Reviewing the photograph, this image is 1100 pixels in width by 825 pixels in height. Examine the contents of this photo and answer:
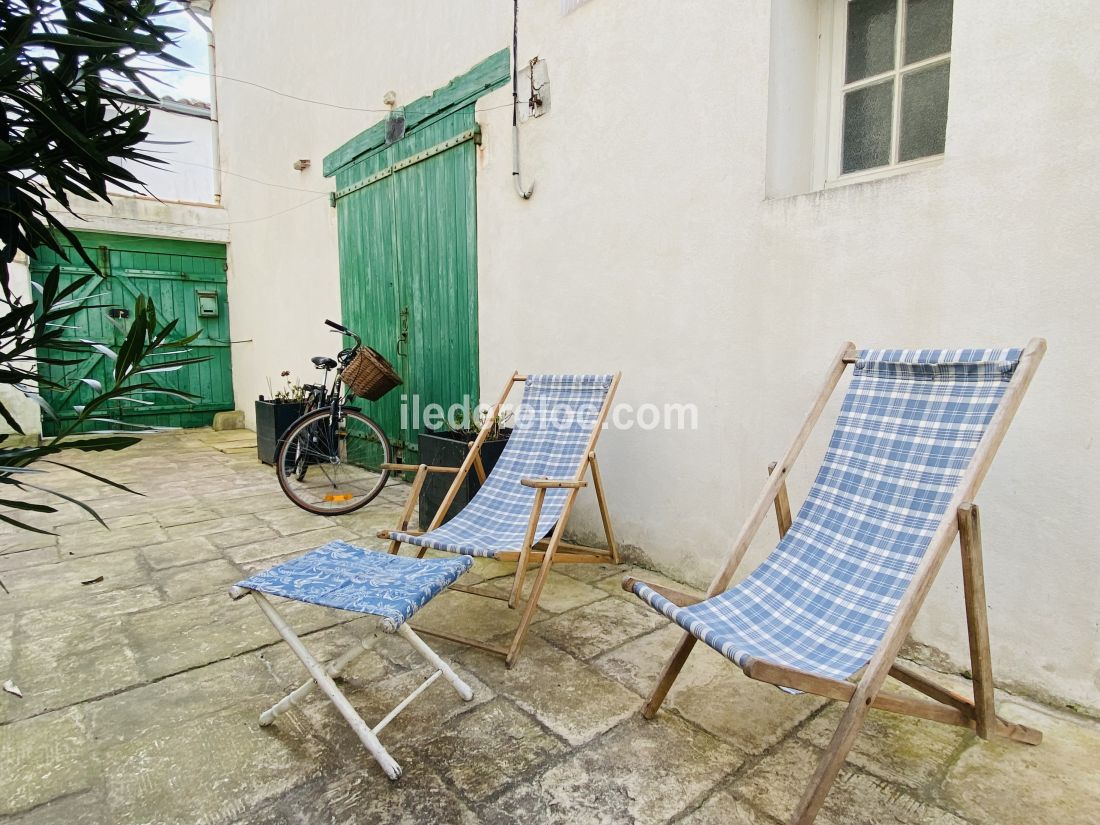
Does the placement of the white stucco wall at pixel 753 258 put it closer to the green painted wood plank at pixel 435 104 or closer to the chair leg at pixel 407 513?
the green painted wood plank at pixel 435 104

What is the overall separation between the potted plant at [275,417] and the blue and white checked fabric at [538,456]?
2.93m

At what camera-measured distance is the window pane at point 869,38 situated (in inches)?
95.7

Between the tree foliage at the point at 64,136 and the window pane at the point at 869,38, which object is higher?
the window pane at the point at 869,38

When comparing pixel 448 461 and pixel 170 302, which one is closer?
pixel 448 461

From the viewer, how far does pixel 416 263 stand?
4738 millimetres

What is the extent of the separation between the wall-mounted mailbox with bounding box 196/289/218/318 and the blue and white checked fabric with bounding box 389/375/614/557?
6555 mm

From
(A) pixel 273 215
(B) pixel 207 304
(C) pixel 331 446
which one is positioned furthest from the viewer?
(B) pixel 207 304

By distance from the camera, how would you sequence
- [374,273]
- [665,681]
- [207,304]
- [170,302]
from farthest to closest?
[207,304], [170,302], [374,273], [665,681]

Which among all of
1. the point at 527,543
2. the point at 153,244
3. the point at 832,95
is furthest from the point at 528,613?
the point at 153,244

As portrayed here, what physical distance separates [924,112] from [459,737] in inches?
103

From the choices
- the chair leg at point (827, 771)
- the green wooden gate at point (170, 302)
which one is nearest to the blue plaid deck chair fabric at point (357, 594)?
the chair leg at point (827, 771)

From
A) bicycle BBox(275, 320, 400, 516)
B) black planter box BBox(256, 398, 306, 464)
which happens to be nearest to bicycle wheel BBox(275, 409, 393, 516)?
bicycle BBox(275, 320, 400, 516)

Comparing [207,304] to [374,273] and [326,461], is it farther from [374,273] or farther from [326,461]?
→ [326,461]

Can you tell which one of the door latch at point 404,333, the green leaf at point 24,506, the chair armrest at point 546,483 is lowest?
the chair armrest at point 546,483
